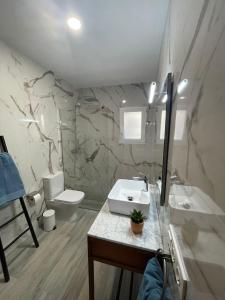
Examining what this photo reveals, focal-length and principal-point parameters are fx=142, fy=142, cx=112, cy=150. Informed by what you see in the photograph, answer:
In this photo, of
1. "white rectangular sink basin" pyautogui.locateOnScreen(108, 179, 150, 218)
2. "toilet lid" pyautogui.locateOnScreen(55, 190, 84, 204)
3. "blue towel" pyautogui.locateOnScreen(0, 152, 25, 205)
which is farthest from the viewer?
"toilet lid" pyautogui.locateOnScreen(55, 190, 84, 204)

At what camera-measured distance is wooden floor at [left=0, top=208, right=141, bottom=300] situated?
1398 millimetres

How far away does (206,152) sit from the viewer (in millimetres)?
385

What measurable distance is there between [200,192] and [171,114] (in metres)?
0.57

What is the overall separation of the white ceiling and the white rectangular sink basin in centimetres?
167

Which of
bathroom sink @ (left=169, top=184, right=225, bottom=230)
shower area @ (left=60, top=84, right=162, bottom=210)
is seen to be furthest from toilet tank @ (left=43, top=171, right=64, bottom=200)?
bathroom sink @ (left=169, top=184, right=225, bottom=230)

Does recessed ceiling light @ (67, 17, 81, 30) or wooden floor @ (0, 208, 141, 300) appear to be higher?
recessed ceiling light @ (67, 17, 81, 30)

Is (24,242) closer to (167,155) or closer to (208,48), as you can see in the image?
(167,155)

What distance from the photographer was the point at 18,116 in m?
1.86

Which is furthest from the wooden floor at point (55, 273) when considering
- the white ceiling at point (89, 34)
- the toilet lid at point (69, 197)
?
the white ceiling at point (89, 34)

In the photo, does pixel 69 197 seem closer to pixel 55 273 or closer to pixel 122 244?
pixel 55 273

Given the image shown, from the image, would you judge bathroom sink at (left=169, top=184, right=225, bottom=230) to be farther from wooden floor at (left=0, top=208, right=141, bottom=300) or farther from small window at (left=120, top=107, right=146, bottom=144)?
small window at (left=120, top=107, right=146, bottom=144)

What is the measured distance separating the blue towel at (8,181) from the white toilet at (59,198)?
1.89 feet

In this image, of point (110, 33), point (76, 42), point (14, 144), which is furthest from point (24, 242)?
point (110, 33)

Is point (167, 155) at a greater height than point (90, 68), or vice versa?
point (90, 68)
